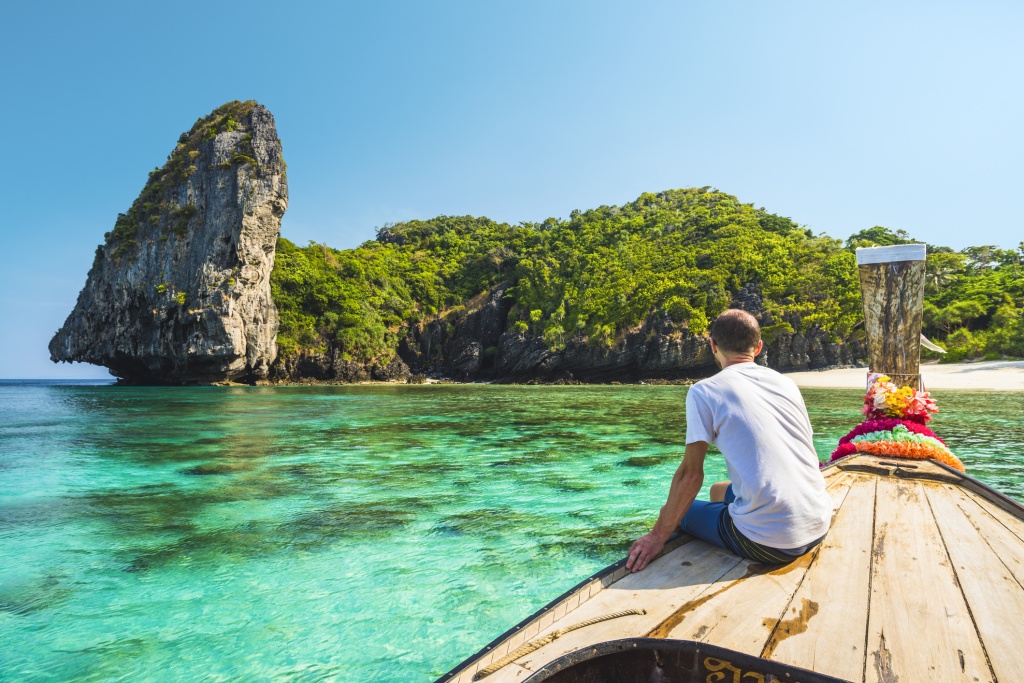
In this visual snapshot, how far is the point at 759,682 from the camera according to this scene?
1558 millimetres

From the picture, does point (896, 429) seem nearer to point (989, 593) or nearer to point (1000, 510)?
point (1000, 510)

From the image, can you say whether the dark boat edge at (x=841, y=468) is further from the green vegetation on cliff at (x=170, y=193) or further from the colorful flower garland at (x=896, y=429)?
the green vegetation on cliff at (x=170, y=193)

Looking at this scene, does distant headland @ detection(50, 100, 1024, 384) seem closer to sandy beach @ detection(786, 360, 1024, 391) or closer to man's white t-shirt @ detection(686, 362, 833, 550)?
sandy beach @ detection(786, 360, 1024, 391)

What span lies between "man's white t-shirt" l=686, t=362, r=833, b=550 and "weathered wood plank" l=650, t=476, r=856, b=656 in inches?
5.9

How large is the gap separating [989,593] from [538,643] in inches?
81.0

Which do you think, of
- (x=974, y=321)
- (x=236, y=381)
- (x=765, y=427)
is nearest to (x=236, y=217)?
(x=236, y=381)

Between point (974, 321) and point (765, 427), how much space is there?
173 feet

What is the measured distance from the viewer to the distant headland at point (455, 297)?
39188 mm

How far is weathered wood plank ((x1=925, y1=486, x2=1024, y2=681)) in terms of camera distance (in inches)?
67.5

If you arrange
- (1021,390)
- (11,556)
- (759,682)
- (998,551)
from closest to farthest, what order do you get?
(759,682) < (998,551) < (11,556) < (1021,390)

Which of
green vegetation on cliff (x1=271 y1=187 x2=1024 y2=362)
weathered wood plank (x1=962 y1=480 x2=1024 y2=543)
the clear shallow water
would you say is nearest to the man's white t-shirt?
weathered wood plank (x1=962 y1=480 x2=1024 y2=543)

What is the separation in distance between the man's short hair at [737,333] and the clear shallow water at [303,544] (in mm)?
2411

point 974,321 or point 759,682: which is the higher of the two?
point 974,321

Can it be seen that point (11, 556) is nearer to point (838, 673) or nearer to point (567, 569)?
point (567, 569)
